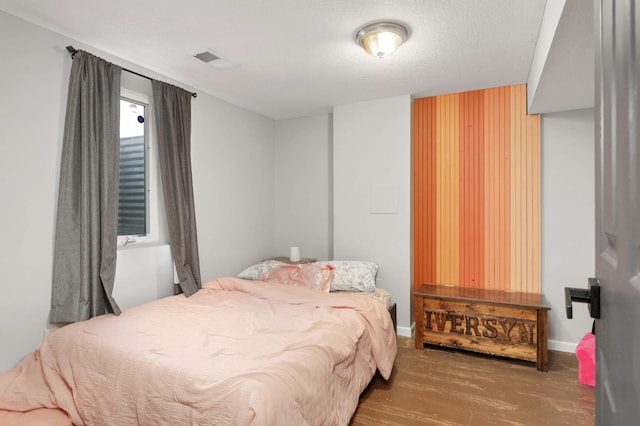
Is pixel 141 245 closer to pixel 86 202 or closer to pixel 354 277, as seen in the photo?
pixel 86 202

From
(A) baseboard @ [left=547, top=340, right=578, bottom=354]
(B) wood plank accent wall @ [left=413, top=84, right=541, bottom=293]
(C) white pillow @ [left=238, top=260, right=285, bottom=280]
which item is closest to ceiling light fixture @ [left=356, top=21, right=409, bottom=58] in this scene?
(B) wood plank accent wall @ [left=413, top=84, right=541, bottom=293]

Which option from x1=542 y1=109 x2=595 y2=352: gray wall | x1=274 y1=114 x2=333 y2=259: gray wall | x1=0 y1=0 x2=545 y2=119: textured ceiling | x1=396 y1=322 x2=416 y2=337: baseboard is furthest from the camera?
x1=274 y1=114 x2=333 y2=259: gray wall

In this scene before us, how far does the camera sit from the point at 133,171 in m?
3.00

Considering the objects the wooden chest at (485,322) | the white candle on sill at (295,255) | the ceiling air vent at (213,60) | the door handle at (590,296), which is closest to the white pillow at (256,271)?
the white candle on sill at (295,255)

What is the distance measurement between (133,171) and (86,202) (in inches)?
25.8

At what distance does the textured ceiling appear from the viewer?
210cm

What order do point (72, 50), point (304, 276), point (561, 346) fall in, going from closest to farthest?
point (72, 50)
point (561, 346)
point (304, 276)

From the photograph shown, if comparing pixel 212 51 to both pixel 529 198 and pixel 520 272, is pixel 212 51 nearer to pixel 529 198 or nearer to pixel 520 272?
pixel 529 198

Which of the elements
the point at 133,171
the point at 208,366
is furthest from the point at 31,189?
the point at 208,366

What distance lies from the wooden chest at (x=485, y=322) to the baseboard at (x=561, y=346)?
0.49 m

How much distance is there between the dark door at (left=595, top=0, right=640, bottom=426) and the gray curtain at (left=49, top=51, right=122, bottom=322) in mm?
2747

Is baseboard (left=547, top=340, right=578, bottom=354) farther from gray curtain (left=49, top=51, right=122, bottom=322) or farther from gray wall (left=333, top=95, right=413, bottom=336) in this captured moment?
gray curtain (left=49, top=51, right=122, bottom=322)

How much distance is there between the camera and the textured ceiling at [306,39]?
6.89 feet

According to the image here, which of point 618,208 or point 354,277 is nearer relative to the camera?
point 618,208
